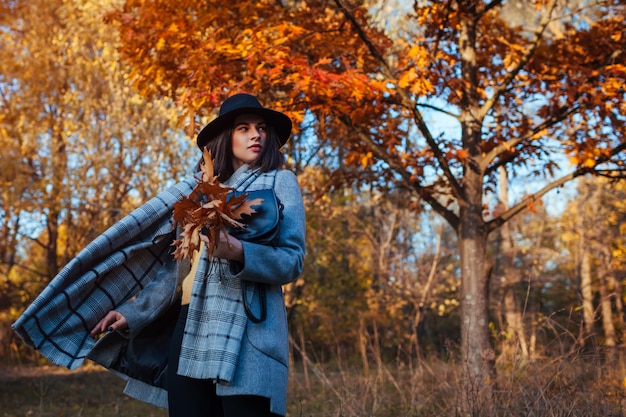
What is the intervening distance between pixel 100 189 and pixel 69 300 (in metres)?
8.99

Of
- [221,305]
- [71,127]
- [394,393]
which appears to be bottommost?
[394,393]

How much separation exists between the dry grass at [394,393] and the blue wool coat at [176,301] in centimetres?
150

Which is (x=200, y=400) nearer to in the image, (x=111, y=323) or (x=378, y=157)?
(x=111, y=323)

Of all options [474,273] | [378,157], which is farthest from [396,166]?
[474,273]

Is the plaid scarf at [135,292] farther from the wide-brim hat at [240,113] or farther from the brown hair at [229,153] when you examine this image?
the wide-brim hat at [240,113]

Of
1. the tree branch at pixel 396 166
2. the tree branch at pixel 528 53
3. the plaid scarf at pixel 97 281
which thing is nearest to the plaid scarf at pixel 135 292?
the plaid scarf at pixel 97 281

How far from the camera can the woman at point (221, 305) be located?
73.5 inches

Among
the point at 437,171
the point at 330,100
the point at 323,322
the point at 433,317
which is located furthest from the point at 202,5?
the point at 433,317

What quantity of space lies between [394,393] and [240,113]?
4509 mm

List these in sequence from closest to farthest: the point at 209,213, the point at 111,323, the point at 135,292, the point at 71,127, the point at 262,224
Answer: the point at 209,213
the point at 262,224
the point at 111,323
the point at 135,292
the point at 71,127

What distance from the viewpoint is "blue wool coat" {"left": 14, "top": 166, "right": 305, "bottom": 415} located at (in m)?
1.86

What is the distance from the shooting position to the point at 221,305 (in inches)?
76.4

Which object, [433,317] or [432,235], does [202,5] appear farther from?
[433,317]

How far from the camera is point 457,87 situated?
16.9ft
